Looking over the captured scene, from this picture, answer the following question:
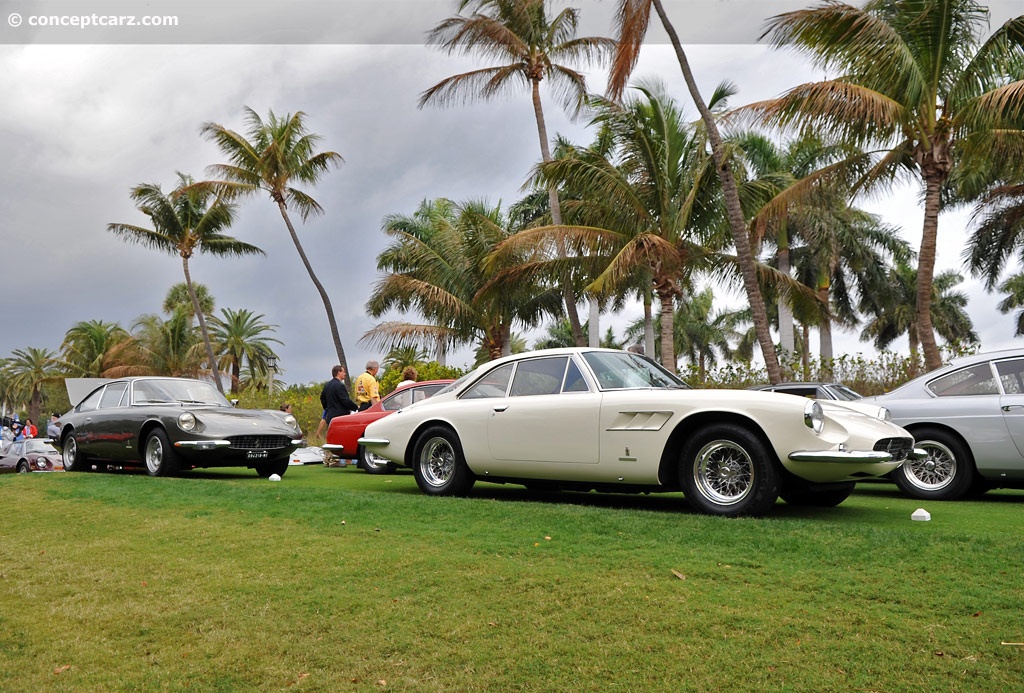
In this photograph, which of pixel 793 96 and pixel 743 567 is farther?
pixel 793 96

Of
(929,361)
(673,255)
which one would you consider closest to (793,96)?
(673,255)

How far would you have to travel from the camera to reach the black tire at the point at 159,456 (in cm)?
1141

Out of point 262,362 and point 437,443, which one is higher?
point 262,362

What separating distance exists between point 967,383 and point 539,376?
463 cm

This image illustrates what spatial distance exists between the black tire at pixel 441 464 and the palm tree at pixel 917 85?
32.4 feet

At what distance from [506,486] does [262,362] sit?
58.5 metres

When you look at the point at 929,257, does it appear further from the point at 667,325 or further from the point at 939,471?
the point at 939,471

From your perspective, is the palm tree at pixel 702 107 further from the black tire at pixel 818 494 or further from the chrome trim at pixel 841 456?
the chrome trim at pixel 841 456

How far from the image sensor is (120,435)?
12.1 metres

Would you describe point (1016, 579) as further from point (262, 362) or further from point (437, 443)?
point (262, 362)

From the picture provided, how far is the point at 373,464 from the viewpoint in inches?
525

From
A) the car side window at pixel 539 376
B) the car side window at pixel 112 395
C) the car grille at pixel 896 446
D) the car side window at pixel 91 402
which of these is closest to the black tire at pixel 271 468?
the car side window at pixel 112 395

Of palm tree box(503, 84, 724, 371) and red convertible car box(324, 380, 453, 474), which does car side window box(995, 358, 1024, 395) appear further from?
palm tree box(503, 84, 724, 371)

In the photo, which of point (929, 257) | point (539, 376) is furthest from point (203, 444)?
point (929, 257)
